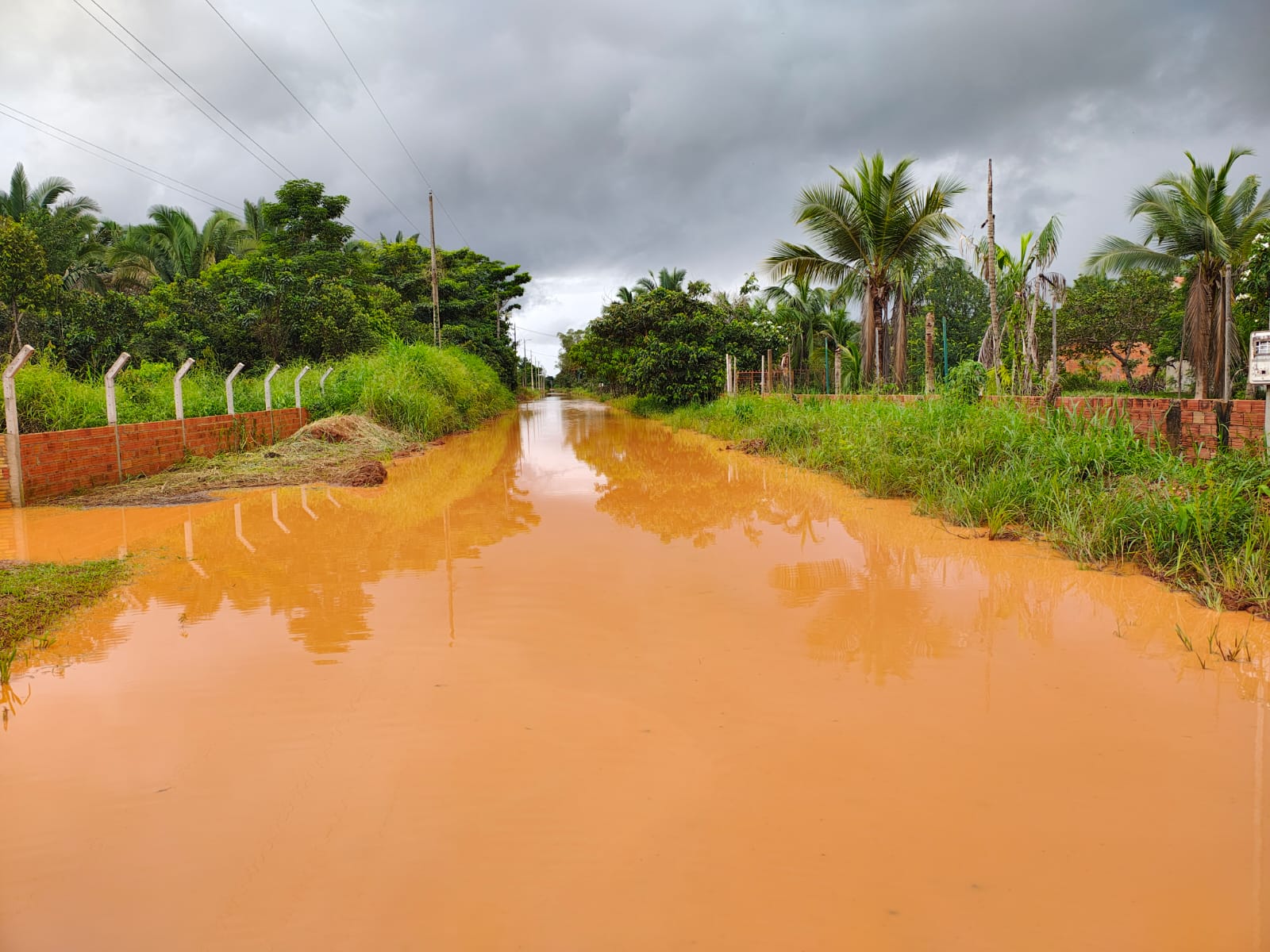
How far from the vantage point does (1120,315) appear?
94.2 ft

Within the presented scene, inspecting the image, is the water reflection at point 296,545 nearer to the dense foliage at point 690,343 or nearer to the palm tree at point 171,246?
the dense foliage at point 690,343

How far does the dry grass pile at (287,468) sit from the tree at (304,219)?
569 inches

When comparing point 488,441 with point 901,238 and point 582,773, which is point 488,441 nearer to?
point 901,238

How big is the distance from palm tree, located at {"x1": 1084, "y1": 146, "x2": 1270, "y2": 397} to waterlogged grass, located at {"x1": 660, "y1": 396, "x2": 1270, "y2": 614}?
14.0 meters

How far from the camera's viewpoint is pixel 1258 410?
6.06m

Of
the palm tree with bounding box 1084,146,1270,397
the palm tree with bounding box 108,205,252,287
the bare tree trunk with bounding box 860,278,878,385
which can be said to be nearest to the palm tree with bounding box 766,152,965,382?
the bare tree trunk with bounding box 860,278,878,385

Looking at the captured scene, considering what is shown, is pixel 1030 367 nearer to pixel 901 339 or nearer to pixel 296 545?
pixel 901 339

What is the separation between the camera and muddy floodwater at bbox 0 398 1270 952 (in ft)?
6.70

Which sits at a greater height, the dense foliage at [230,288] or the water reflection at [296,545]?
the dense foliage at [230,288]

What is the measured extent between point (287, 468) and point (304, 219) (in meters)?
18.4

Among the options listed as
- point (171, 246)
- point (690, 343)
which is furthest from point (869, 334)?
point (171, 246)

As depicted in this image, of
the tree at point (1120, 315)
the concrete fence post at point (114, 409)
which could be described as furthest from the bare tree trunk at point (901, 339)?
the concrete fence post at point (114, 409)

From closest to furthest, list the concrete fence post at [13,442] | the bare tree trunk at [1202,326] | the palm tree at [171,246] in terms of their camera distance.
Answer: the concrete fence post at [13,442] < the bare tree trunk at [1202,326] < the palm tree at [171,246]

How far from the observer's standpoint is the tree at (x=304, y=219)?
25781 millimetres
